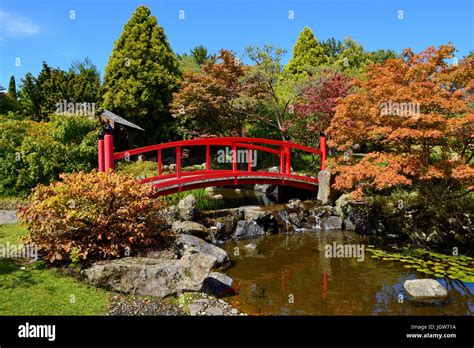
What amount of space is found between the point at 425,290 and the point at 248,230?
15.9 feet

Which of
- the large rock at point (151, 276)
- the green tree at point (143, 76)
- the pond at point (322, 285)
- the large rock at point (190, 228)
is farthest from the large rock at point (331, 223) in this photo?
the green tree at point (143, 76)

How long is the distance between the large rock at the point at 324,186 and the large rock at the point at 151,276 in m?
7.20

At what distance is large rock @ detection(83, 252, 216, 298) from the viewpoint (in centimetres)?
527

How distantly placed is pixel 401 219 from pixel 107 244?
684cm

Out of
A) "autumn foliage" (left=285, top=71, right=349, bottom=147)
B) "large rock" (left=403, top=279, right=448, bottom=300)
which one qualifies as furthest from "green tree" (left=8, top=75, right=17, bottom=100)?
"large rock" (left=403, top=279, right=448, bottom=300)

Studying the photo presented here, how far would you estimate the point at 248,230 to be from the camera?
32.3ft

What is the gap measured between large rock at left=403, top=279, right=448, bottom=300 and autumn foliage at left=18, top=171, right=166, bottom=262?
4.26 meters

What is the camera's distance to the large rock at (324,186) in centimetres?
1191

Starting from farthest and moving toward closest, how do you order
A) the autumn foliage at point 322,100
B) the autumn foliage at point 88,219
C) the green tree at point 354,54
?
the green tree at point 354,54 → the autumn foliage at point 322,100 → the autumn foliage at point 88,219

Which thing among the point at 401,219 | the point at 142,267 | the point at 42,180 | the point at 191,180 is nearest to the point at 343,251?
the point at 401,219

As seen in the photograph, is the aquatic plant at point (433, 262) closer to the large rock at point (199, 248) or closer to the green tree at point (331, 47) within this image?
the large rock at point (199, 248)

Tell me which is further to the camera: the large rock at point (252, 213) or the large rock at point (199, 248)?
the large rock at point (252, 213)

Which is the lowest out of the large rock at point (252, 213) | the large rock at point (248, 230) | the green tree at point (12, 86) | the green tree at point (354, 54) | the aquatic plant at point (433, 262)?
the aquatic plant at point (433, 262)
